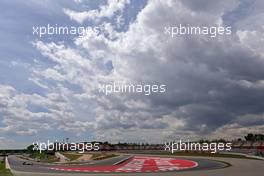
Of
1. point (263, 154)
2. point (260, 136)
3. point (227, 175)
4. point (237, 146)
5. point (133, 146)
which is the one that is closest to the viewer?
point (227, 175)

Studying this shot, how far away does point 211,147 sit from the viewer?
84438mm

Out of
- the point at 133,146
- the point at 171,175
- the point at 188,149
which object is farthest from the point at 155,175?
the point at 133,146

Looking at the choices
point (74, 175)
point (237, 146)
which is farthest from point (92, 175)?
point (237, 146)

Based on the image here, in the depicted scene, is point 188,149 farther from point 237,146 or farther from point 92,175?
point 92,175

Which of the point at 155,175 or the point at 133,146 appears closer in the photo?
the point at 155,175

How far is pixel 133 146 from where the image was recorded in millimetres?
143375

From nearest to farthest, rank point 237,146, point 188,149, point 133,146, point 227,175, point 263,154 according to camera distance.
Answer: point 227,175 → point 263,154 → point 188,149 → point 237,146 → point 133,146

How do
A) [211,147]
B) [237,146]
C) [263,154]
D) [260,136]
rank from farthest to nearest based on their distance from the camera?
[260,136] < [237,146] < [211,147] < [263,154]

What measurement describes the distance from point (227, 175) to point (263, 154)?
32.0 meters

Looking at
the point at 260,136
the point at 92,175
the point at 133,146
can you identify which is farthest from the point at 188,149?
the point at 260,136

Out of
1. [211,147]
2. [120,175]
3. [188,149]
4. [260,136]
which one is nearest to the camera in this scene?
[120,175]

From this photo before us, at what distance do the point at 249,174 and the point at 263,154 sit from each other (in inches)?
1222

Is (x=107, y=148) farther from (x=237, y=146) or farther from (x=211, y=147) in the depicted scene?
(x=211, y=147)

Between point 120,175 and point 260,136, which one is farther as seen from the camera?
point 260,136
